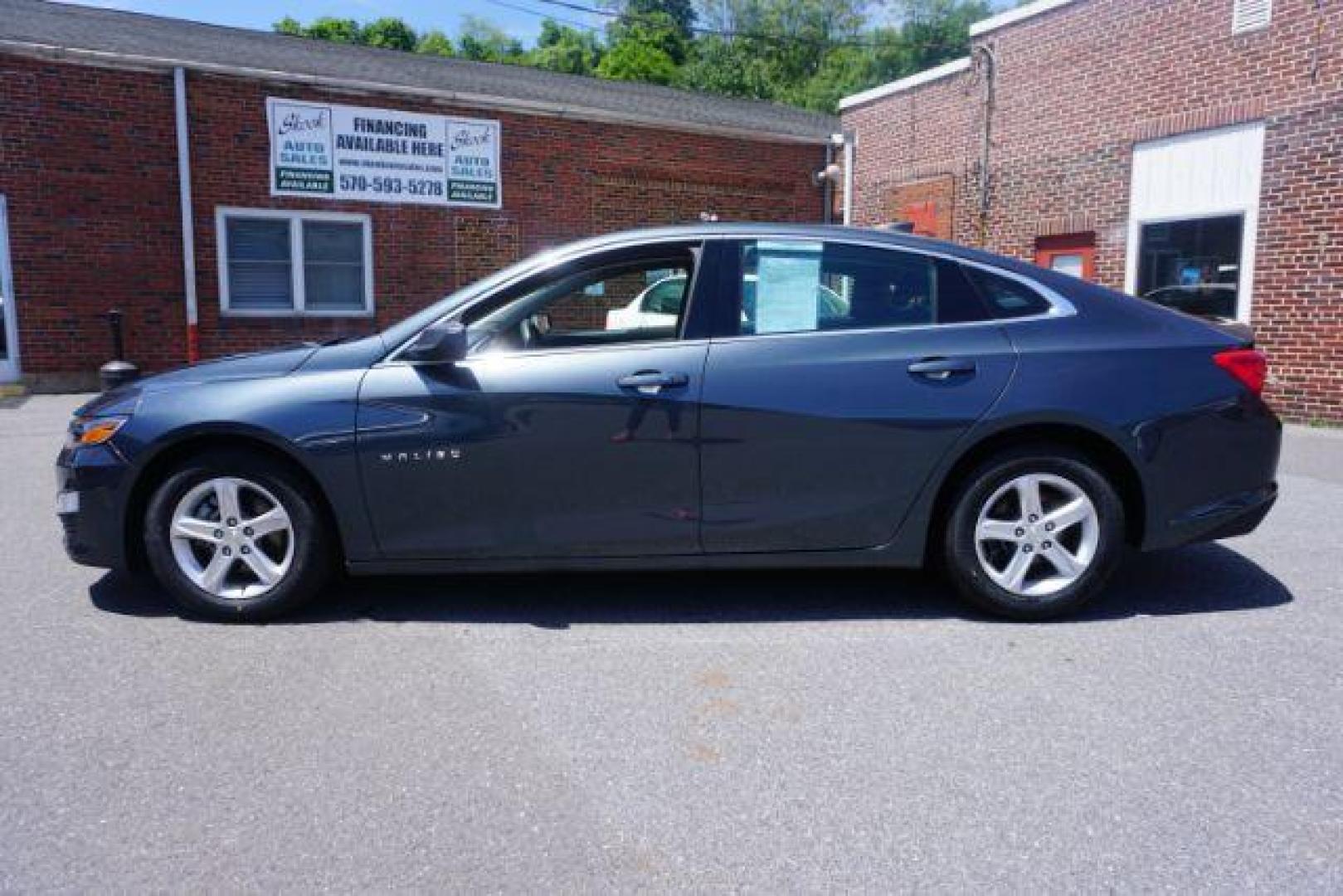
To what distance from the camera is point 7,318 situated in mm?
12125

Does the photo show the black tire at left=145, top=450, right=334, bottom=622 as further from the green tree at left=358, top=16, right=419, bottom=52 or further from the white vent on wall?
the green tree at left=358, top=16, right=419, bottom=52

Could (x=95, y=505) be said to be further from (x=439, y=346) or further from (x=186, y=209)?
→ (x=186, y=209)

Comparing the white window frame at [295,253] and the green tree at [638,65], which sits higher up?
the green tree at [638,65]

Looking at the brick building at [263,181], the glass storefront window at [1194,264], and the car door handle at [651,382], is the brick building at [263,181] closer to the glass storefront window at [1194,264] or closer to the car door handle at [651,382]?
the glass storefront window at [1194,264]

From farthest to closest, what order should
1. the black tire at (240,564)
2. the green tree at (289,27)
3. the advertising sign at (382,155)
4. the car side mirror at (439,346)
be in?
1. the green tree at (289,27)
2. the advertising sign at (382,155)
3. the black tire at (240,564)
4. the car side mirror at (439,346)

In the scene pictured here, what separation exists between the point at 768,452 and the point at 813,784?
1493 mm

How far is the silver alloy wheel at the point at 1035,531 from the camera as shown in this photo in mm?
4012

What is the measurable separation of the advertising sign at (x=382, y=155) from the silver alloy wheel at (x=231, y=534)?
10.5 metres

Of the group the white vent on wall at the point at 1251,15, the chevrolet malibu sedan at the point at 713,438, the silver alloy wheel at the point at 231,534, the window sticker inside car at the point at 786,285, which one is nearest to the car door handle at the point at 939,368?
the chevrolet malibu sedan at the point at 713,438

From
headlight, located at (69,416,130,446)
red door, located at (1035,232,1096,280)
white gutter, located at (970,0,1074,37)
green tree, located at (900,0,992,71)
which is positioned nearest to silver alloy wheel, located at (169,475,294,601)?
headlight, located at (69,416,130,446)

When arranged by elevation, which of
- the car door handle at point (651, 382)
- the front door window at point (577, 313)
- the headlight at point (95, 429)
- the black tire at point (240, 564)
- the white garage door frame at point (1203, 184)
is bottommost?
the black tire at point (240, 564)

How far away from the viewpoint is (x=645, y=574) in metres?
4.78

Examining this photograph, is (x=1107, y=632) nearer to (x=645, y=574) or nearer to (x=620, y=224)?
(x=645, y=574)

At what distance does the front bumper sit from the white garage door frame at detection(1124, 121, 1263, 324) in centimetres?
1135
